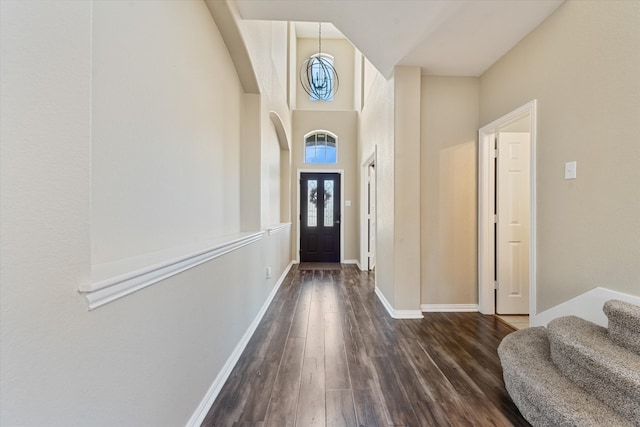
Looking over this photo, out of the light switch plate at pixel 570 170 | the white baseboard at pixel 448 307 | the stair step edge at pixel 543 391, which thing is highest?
the light switch plate at pixel 570 170

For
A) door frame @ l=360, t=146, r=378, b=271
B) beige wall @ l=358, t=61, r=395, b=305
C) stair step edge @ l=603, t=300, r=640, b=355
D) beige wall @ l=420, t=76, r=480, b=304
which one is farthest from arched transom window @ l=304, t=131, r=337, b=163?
stair step edge @ l=603, t=300, r=640, b=355

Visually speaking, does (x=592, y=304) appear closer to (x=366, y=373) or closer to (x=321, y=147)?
(x=366, y=373)

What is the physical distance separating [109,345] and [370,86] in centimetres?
463

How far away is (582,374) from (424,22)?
261 centimetres

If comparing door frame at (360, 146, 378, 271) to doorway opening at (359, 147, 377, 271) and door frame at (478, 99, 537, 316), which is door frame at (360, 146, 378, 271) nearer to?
doorway opening at (359, 147, 377, 271)

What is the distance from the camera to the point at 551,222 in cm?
209

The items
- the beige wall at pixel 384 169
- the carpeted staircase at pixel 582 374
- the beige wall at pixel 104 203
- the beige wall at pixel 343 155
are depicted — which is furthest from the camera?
the beige wall at pixel 343 155

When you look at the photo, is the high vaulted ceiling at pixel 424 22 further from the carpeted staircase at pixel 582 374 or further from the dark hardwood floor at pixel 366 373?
the dark hardwood floor at pixel 366 373

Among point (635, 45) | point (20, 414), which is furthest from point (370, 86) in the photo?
point (20, 414)

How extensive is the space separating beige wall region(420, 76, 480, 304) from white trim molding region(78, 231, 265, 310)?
2520mm

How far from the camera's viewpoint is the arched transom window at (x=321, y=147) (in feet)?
20.0

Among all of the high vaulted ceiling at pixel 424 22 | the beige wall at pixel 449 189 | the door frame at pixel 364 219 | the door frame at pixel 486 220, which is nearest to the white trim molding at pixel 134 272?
the high vaulted ceiling at pixel 424 22

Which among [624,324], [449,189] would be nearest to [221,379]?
[624,324]

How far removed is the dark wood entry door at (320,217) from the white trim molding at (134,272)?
4578 millimetres
